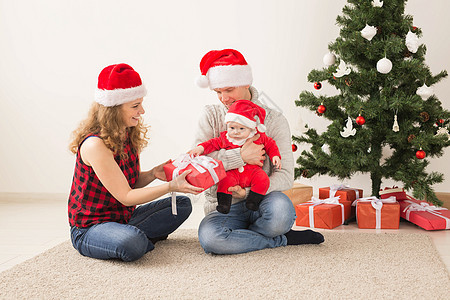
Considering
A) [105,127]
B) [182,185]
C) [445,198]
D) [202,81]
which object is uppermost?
[202,81]

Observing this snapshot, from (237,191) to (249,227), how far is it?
0.76 feet

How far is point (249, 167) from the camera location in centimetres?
192

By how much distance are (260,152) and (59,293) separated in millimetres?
922

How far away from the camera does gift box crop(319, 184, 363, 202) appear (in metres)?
2.69

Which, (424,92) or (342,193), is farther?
(342,193)

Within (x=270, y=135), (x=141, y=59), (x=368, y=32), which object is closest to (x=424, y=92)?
(x=368, y=32)

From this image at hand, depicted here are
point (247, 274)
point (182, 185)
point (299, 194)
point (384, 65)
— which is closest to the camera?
point (247, 274)

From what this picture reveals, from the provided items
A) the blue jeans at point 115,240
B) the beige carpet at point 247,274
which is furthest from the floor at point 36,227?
the blue jeans at point 115,240

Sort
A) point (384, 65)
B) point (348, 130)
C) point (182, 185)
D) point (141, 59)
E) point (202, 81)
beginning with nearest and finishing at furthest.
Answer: point (182, 185) < point (202, 81) < point (384, 65) < point (348, 130) < point (141, 59)

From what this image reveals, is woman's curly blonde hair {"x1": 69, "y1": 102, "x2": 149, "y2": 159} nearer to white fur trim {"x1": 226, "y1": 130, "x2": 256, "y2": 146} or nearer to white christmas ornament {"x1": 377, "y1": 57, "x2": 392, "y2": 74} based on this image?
white fur trim {"x1": 226, "y1": 130, "x2": 256, "y2": 146}

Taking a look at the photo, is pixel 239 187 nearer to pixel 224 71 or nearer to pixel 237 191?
pixel 237 191

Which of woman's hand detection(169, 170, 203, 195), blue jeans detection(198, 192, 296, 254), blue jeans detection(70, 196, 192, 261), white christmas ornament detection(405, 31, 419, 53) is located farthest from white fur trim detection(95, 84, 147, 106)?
white christmas ornament detection(405, 31, 419, 53)

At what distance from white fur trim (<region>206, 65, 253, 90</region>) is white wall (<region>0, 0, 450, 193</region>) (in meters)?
1.28

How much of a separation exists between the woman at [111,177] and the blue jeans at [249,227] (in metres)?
0.25
